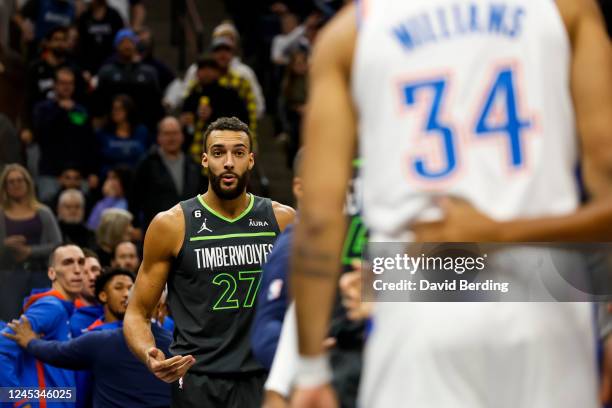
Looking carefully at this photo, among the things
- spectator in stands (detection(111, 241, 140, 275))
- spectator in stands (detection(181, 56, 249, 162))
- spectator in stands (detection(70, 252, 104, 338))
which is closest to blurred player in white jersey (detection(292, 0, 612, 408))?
spectator in stands (detection(70, 252, 104, 338))

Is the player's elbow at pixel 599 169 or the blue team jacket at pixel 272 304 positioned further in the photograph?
the blue team jacket at pixel 272 304

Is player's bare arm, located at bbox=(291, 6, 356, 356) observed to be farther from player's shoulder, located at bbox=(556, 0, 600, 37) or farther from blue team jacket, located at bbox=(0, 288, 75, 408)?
blue team jacket, located at bbox=(0, 288, 75, 408)

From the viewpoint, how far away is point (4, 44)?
16.1 meters

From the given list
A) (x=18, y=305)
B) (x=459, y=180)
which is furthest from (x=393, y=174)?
(x=18, y=305)

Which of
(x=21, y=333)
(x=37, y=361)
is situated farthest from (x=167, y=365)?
(x=37, y=361)

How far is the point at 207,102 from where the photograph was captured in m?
14.0

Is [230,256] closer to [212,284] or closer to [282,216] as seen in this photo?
[212,284]

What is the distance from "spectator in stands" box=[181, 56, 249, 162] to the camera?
551 inches

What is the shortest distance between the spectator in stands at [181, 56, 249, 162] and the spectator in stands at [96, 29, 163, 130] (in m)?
0.62

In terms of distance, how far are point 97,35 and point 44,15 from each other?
101 cm

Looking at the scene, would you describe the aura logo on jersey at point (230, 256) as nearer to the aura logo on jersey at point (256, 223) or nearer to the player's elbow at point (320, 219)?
the aura logo on jersey at point (256, 223)

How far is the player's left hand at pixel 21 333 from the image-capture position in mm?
8578

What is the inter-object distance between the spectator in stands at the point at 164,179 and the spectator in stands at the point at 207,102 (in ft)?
3.25

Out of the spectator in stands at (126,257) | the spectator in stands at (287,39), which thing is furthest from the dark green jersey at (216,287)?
the spectator in stands at (287,39)
